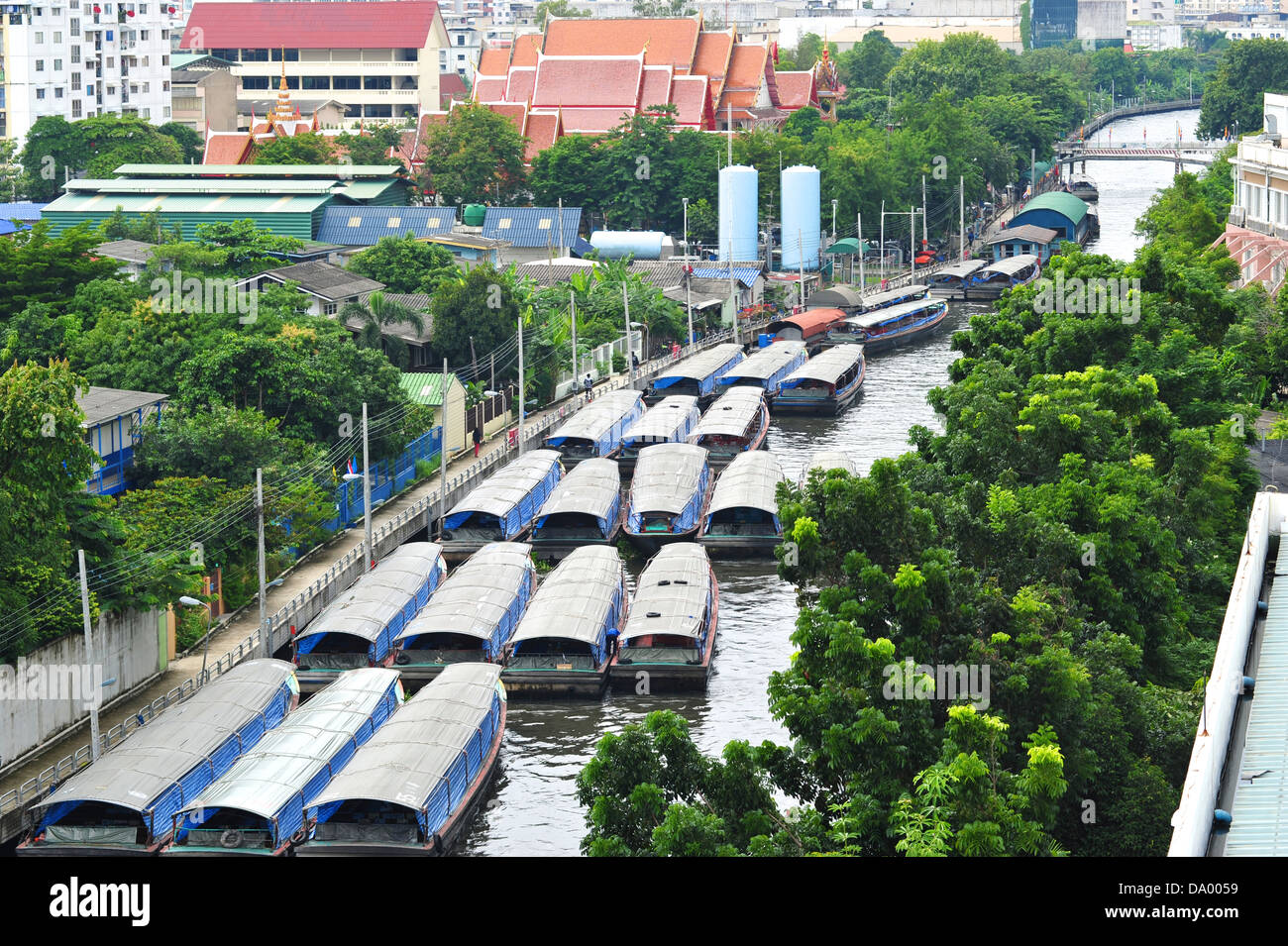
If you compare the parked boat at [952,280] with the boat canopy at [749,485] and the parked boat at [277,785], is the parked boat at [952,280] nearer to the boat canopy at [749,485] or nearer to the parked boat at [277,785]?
the boat canopy at [749,485]

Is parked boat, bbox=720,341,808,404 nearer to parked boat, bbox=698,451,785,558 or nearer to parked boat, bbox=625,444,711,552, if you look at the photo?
parked boat, bbox=625,444,711,552

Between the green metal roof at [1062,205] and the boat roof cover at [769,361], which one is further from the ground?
the green metal roof at [1062,205]

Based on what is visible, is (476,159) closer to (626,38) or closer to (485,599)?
(626,38)

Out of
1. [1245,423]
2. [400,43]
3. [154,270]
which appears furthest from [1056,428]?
[400,43]

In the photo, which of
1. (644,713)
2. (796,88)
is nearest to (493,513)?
(644,713)

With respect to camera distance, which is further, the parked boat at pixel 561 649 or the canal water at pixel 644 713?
the parked boat at pixel 561 649

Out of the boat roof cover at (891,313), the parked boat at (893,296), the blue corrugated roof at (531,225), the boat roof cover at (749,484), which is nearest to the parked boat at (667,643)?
the boat roof cover at (749,484)

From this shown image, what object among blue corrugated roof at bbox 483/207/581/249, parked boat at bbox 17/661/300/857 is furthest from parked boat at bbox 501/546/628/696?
blue corrugated roof at bbox 483/207/581/249
